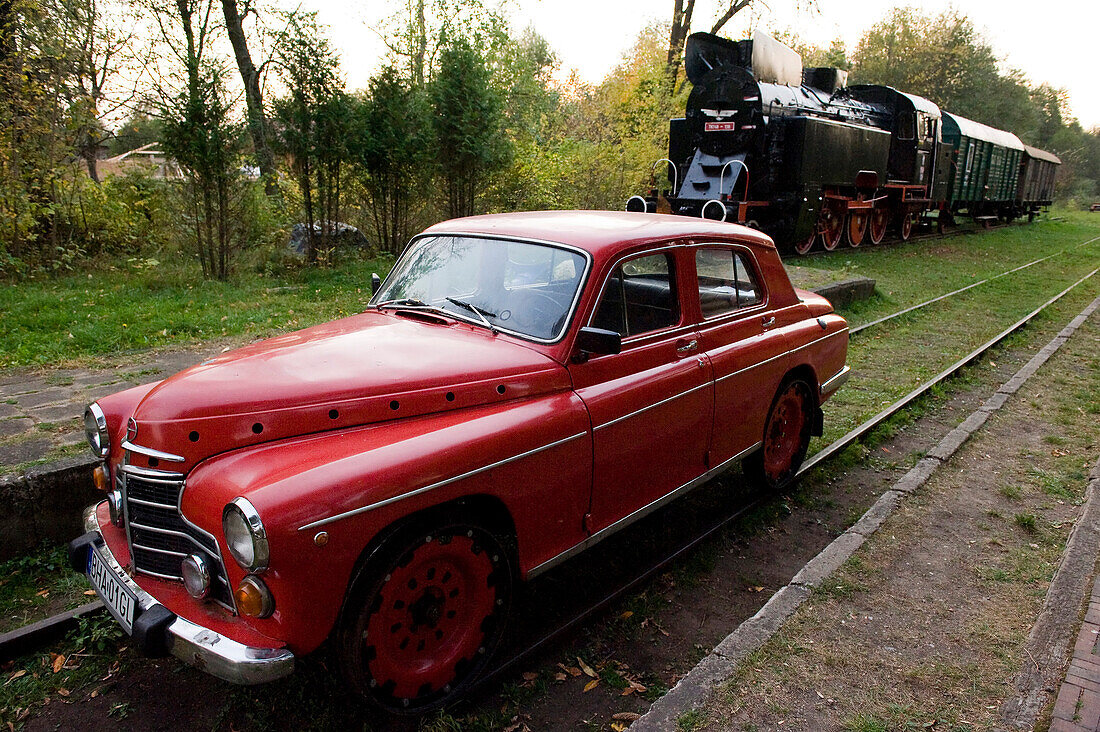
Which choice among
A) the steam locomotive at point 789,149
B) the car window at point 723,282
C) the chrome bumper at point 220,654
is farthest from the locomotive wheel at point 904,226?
the chrome bumper at point 220,654

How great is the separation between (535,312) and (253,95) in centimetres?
1270

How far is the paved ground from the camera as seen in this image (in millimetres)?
4230

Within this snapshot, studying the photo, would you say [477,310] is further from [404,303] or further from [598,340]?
[598,340]

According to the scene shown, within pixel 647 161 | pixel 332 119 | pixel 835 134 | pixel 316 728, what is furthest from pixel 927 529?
pixel 647 161

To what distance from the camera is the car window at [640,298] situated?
3473mm

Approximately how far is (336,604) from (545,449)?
1.04m

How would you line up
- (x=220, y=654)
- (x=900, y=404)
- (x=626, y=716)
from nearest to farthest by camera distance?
(x=220, y=654) < (x=626, y=716) < (x=900, y=404)

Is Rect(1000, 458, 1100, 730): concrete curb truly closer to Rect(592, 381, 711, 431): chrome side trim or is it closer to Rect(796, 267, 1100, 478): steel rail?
Rect(796, 267, 1100, 478): steel rail

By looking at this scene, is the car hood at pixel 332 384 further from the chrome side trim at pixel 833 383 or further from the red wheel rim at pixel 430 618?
the chrome side trim at pixel 833 383

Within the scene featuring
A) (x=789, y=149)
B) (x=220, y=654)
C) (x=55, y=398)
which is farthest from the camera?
(x=789, y=149)

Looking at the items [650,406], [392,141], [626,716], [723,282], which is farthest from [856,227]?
[626,716]

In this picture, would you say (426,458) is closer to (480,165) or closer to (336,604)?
(336,604)

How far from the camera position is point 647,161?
56.9 feet

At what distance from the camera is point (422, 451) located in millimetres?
2611
